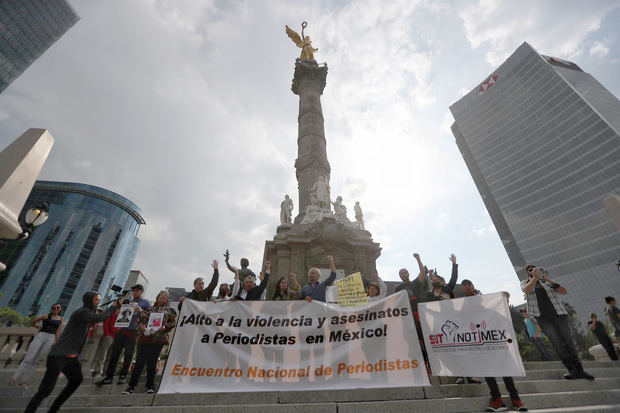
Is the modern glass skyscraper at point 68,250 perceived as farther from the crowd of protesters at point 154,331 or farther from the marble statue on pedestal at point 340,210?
the crowd of protesters at point 154,331

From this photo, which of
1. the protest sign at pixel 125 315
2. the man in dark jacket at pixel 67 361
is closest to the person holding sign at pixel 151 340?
the protest sign at pixel 125 315

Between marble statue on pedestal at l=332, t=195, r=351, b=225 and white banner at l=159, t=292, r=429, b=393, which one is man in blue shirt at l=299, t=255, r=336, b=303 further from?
marble statue on pedestal at l=332, t=195, r=351, b=225

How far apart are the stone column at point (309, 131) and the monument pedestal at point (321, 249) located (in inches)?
115

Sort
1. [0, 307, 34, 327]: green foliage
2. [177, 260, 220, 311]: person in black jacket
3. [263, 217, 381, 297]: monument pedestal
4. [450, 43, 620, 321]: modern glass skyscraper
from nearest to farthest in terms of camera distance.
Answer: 1. [177, 260, 220, 311]: person in black jacket
2. [263, 217, 381, 297]: monument pedestal
3. [0, 307, 34, 327]: green foliage
4. [450, 43, 620, 321]: modern glass skyscraper

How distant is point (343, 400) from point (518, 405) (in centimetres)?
226

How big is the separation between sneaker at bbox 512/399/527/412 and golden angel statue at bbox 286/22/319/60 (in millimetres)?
27798

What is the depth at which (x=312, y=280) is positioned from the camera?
5871 mm

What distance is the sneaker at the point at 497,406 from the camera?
12.0 ft

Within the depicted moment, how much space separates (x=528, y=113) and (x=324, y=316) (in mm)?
103303

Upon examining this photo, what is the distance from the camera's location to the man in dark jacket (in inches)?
141

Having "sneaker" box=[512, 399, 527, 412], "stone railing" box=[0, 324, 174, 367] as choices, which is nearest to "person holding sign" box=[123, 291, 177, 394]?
"stone railing" box=[0, 324, 174, 367]

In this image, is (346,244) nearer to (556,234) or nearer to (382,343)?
(382,343)

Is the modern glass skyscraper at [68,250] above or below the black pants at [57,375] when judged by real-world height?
above

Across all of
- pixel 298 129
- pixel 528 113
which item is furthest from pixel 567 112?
pixel 298 129
